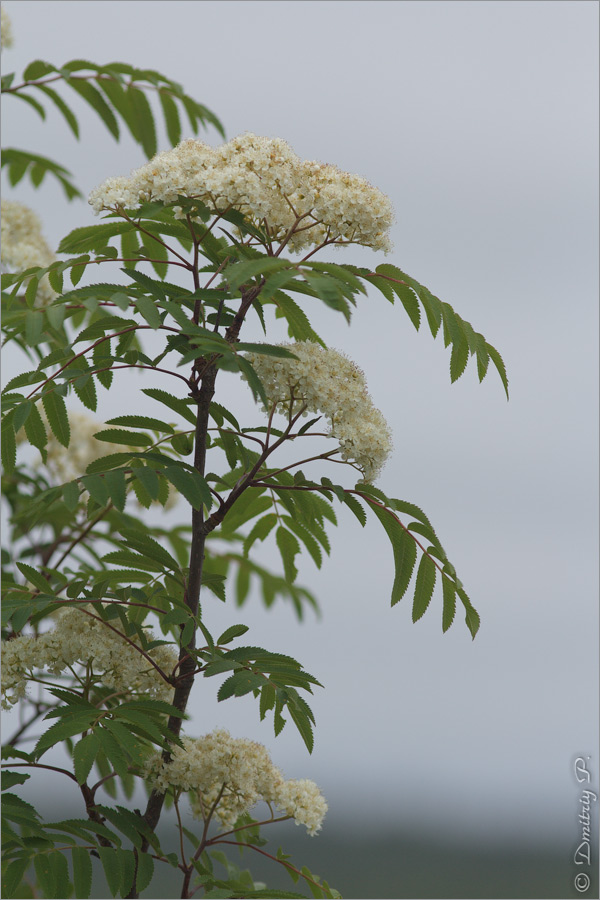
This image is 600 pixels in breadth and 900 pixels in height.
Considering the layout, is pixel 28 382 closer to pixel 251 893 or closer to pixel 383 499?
pixel 383 499

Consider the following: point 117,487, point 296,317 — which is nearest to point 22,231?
point 296,317

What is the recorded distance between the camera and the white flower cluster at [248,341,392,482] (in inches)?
61.0

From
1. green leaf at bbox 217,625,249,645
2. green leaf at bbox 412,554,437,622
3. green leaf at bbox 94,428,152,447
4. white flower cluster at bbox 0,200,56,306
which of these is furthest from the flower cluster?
green leaf at bbox 412,554,437,622

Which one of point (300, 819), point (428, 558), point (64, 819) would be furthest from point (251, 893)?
point (428, 558)

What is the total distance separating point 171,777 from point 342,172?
1123 millimetres

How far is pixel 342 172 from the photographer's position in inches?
61.2

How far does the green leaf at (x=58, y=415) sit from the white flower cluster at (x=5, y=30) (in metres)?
1.58

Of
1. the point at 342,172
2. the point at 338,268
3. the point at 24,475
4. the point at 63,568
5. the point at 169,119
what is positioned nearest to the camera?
the point at 338,268

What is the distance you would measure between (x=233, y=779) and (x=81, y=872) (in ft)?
1.00

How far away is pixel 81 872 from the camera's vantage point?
164 centimetres

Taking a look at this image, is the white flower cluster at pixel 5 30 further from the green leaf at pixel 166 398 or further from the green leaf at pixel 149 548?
the green leaf at pixel 149 548

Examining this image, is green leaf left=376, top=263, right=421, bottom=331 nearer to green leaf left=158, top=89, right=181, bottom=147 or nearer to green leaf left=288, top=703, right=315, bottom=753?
green leaf left=288, top=703, right=315, bottom=753

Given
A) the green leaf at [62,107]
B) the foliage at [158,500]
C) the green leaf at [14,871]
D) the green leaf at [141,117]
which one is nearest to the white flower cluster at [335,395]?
the foliage at [158,500]

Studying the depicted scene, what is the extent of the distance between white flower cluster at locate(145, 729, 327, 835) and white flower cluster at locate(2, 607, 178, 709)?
0.43 feet
